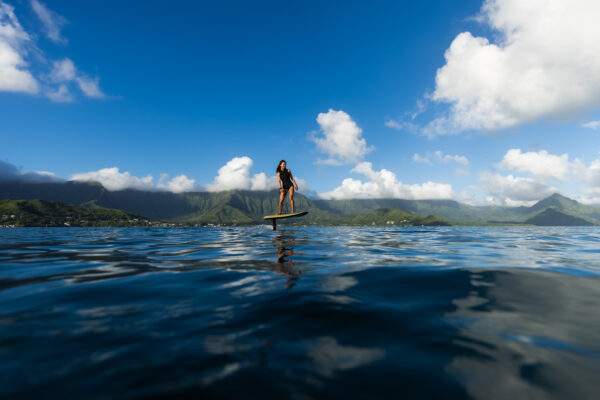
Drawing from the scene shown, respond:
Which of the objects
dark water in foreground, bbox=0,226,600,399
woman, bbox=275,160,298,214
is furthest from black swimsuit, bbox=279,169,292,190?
dark water in foreground, bbox=0,226,600,399

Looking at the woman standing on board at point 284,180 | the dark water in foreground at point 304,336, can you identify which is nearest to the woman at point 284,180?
the woman standing on board at point 284,180

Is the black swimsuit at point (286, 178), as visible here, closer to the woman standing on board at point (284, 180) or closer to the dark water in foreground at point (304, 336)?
the woman standing on board at point (284, 180)

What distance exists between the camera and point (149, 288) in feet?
19.7

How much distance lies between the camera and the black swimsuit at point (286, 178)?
21.1 m

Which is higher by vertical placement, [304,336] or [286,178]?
[286,178]

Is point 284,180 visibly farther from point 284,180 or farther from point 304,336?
point 304,336

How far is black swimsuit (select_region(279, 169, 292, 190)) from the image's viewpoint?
21.1 meters

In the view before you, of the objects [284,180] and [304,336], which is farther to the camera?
[284,180]

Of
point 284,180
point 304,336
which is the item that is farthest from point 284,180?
point 304,336

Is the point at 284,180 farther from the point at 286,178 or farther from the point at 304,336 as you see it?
the point at 304,336

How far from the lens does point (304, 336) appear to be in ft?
11.6

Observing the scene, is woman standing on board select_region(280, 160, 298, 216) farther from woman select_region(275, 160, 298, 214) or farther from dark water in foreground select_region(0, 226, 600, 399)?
dark water in foreground select_region(0, 226, 600, 399)

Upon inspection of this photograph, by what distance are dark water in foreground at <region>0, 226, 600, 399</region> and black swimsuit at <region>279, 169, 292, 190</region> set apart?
14.8m

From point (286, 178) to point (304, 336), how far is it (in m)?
18.5
